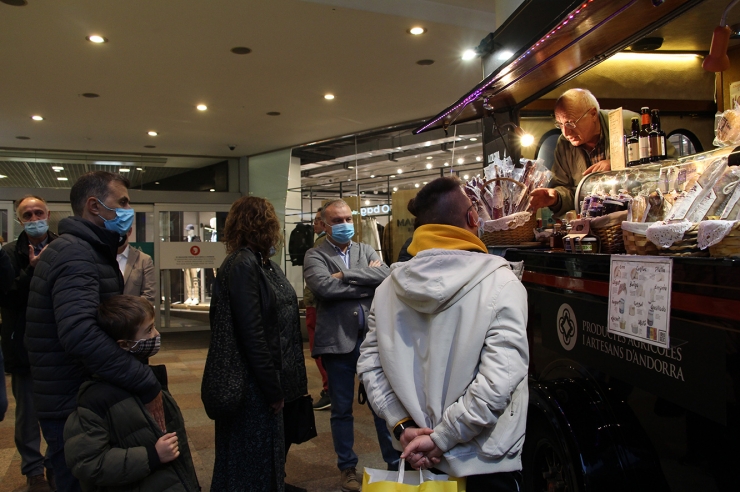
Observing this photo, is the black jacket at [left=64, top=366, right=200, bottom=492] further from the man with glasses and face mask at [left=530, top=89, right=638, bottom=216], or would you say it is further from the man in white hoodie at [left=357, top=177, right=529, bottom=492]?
the man with glasses and face mask at [left=530, top=89, right=638, bottom=216]

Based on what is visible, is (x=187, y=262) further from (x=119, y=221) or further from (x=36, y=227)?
(x=119, y=221)

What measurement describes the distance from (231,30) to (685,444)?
15.6 feet

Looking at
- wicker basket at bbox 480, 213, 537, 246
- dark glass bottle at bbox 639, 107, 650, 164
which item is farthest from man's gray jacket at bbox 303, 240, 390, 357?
dark glass bottle at bbox 639, 107, 650, 164

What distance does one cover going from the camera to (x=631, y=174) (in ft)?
8.17

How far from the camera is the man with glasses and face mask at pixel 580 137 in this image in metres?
2.90

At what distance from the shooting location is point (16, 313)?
11.4ft

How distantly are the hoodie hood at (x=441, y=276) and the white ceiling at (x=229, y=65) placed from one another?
3.27 metres

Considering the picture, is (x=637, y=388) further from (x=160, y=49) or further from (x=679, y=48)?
(x=160, y=49)

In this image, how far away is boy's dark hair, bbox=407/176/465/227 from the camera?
1767mm

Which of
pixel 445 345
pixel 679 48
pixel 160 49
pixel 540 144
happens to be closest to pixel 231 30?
pixel 160 49

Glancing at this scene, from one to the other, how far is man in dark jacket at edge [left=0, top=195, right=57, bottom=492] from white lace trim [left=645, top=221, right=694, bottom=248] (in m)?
3.24

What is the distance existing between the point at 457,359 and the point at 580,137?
74.9 inches

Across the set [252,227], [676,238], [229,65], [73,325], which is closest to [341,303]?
[252,227]

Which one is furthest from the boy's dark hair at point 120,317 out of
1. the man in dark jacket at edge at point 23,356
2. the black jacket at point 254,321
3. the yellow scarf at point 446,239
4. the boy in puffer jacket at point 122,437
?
the man in dark jacket at edge at point 23,356
